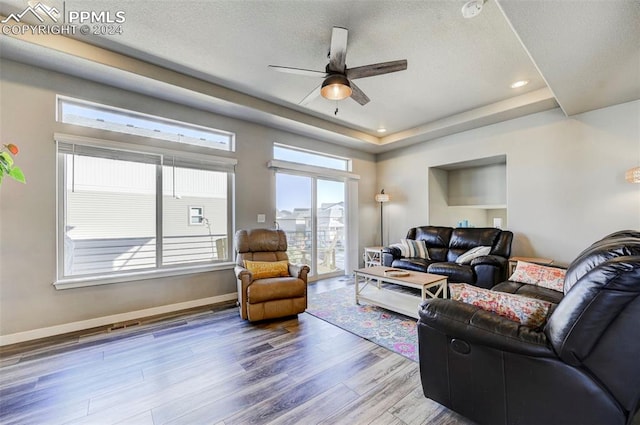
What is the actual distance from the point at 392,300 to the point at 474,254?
160 centimetres

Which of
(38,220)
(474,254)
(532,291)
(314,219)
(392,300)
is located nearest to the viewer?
(532,291)

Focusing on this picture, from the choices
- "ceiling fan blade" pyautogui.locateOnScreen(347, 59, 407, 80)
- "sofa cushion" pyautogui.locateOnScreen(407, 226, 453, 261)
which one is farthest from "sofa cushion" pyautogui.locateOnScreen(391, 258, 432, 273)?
"ceiling fan blade" pyautogui.locateOnScreen(347, 59, 407, 80)

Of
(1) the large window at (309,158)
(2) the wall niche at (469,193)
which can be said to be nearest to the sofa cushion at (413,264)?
(2) the wall niche at (469,193)

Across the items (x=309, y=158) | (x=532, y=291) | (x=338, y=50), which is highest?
(x=338, y=50)

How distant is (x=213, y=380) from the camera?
2012mm

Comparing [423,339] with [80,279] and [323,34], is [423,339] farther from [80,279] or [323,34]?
[80,279]

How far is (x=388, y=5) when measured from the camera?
2.11m

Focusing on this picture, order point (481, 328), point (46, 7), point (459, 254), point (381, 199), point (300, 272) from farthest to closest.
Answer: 1. point (381, 199)
2. point (459, 254)
3. point (300, 272)
4. point (46, 7)
5. point (481, 328)

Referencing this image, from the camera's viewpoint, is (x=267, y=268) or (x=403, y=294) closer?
(x=267, y=268)

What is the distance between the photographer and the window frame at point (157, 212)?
2838 millimetres

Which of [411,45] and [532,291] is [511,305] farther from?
[411,45]

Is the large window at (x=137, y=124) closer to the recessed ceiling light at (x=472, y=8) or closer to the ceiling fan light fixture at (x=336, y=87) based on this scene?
the ceiling fan light fixture at (x=336, y=87)

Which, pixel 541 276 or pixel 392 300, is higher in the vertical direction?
pixel 541 276

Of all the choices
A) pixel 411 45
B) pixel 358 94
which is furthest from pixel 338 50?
pixel 411 45
